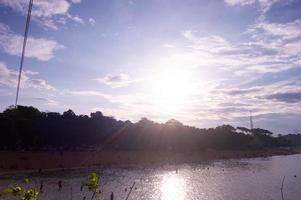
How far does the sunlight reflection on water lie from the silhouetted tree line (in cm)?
4117

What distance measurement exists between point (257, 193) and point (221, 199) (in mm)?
5674

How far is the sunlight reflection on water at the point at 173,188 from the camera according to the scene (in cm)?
4134

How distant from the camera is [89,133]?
10369 cm

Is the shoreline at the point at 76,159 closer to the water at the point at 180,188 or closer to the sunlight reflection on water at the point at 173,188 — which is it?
the water at the point at 180,188

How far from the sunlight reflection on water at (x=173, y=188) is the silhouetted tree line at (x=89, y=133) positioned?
41.2 m

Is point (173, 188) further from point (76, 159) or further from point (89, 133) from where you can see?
point (89, 133)

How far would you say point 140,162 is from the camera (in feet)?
288

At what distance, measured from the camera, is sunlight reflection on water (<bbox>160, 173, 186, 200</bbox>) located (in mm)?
41344

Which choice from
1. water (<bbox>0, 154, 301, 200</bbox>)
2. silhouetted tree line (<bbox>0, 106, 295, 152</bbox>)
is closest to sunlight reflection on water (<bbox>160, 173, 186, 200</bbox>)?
water (<bbox>0, 154, 301, 200</bbox>)

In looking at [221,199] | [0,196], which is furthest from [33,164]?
[221,199]

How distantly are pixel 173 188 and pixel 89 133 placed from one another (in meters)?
59.4

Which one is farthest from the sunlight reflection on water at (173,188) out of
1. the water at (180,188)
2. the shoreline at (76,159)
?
the shoreline at (76,159)

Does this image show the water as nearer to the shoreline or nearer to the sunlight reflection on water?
the sunlight reflection on water

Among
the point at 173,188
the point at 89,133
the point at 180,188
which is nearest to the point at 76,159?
the point at 89,133
